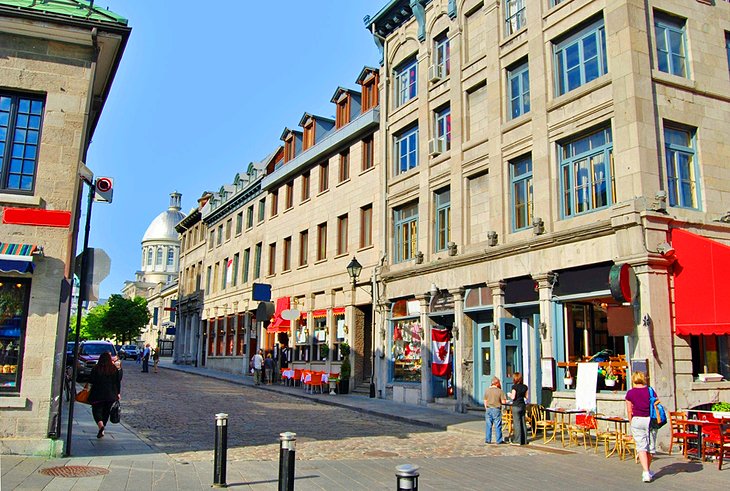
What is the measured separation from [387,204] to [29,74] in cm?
1540

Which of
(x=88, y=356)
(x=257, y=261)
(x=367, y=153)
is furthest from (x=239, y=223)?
(x=367, y=153)

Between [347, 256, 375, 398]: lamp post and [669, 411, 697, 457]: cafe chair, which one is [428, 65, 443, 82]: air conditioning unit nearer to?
[347, 256, 375, 398]: lamp post

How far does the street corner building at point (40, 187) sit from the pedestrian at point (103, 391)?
1870mm

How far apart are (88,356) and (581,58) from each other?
22387 millimetres

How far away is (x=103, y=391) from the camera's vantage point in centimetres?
1210

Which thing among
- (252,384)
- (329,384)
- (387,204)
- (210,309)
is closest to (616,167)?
(387,204)

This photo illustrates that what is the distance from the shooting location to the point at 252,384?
2998cm

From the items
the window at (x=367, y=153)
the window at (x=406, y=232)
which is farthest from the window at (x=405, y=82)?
the window at (x=406, y=232)

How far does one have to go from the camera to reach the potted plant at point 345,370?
2525 cm

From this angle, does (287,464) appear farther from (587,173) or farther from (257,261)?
(257,261)

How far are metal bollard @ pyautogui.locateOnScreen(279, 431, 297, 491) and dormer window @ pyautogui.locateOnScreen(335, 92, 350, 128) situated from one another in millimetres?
23954

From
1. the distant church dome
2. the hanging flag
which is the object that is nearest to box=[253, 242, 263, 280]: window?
the hanging flag

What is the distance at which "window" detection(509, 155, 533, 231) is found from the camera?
691 inches

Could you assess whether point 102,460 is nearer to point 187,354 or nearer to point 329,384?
point 329,384
